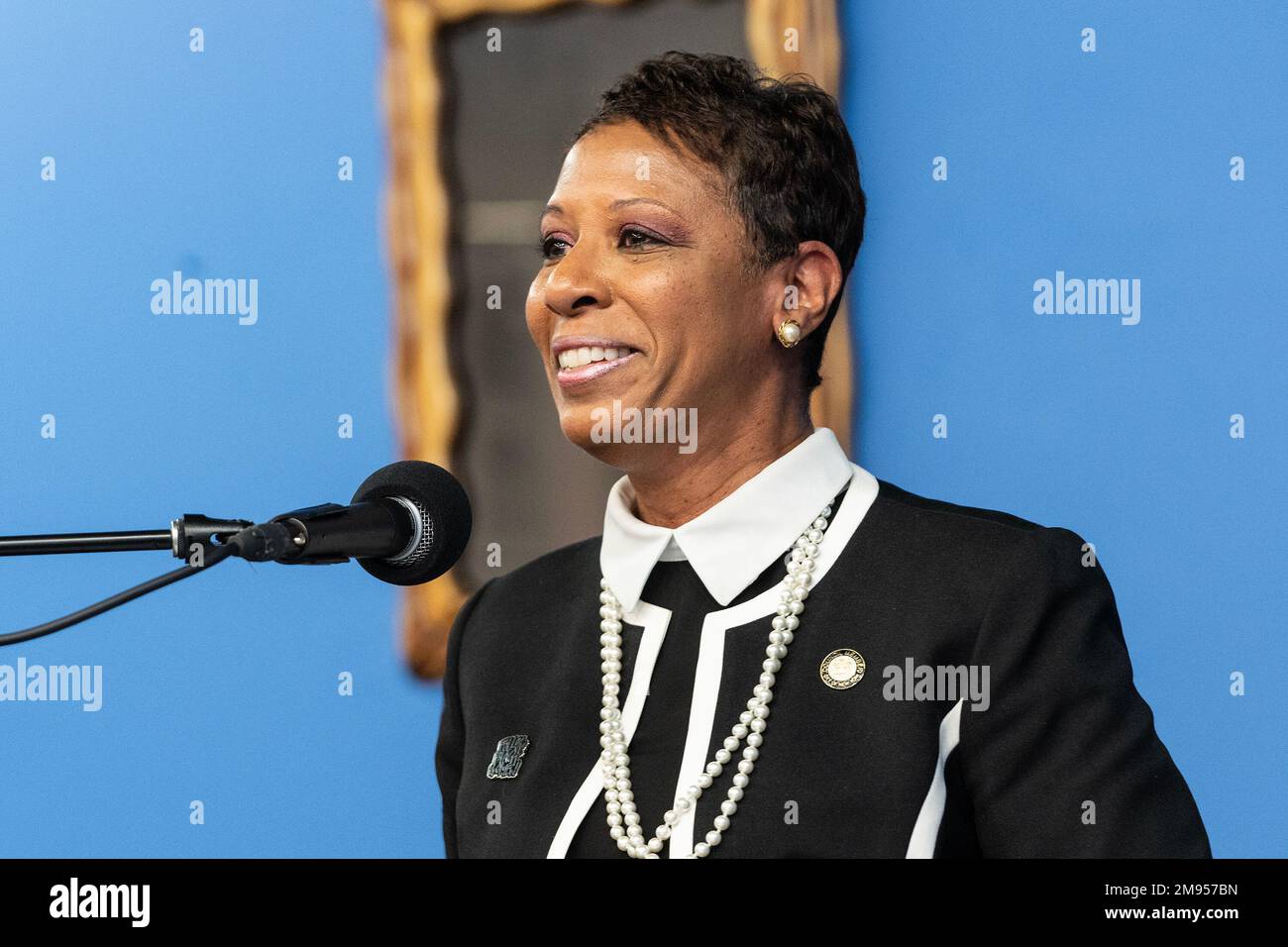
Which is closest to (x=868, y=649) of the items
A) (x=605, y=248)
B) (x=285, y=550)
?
(x=605, y=248)

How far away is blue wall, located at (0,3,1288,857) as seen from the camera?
2.22 metres

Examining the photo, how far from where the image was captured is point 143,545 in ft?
3.28

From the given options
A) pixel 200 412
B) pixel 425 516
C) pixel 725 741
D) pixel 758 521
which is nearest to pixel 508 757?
pixel 725 741

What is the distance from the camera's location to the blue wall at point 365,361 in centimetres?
222

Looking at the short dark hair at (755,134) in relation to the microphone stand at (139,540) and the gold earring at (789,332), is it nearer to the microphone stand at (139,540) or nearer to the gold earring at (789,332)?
the gold earring at (789,332)

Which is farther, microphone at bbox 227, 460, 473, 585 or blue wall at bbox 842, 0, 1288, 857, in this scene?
blue wall at bbox 842, 0, 1288, 857

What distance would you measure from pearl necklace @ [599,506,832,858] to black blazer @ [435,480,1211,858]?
1cm

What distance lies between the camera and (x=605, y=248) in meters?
1.57

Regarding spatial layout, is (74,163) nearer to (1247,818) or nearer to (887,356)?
(887,356)

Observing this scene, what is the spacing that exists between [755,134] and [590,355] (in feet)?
0.98
